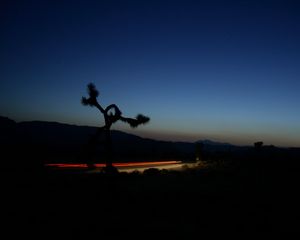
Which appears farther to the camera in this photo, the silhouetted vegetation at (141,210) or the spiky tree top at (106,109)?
the spiky tree top at (106,109)

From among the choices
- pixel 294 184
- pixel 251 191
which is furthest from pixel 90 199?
pixel 294 184

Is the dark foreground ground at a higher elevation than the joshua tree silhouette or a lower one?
lower

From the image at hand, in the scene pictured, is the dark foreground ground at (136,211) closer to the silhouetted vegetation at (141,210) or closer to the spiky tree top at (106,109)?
the silhouetted vegetation at (141,210)

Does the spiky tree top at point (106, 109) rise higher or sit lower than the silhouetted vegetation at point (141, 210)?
higher

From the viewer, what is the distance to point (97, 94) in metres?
16.7

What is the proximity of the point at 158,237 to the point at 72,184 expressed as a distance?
19.2 feet

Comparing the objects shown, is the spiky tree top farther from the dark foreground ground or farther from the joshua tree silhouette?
the dark foreground ground

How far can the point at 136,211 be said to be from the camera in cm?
823

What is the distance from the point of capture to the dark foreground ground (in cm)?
660

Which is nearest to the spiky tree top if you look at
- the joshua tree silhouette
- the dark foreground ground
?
the joshua tree silhouette

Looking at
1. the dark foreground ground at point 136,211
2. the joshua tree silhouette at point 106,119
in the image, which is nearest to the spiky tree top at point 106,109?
the joshua tree silhouette at point 106,119

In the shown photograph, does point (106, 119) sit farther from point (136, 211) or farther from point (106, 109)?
point (136, 211)

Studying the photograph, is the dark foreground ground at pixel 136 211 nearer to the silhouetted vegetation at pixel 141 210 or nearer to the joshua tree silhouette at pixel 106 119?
the silhouetted vegetation at pixel 141 210

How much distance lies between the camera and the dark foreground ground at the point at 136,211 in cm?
660
